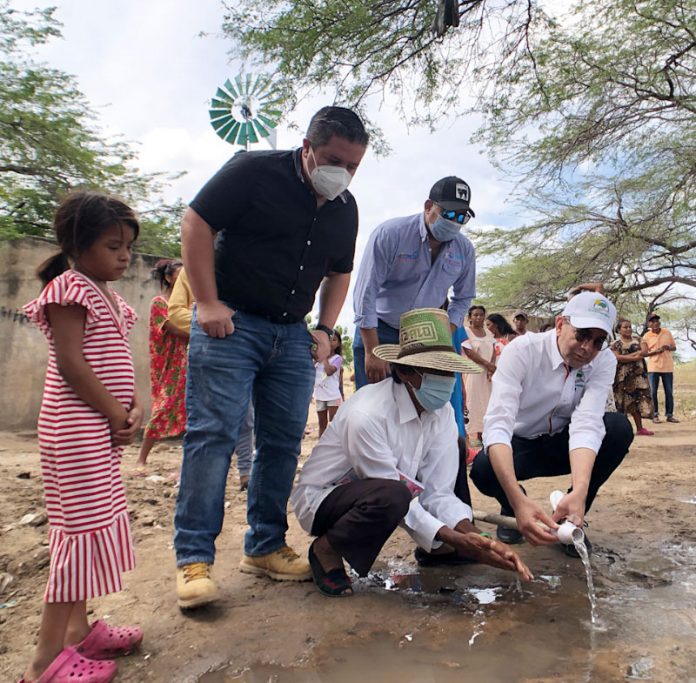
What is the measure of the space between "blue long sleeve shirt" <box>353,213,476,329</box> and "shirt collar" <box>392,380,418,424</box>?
0.78m

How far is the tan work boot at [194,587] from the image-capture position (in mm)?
2098

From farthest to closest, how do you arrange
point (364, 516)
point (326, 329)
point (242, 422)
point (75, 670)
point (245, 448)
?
point (245, 448), point (326, 329), point (242, 422), point (364, 516), point (75, 670)

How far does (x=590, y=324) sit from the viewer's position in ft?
8.52

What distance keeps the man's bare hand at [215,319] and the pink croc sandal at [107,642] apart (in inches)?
41.1

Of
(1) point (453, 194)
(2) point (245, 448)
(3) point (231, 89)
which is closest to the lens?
(1) point (453, 194)

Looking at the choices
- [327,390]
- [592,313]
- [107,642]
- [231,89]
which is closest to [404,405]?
[592,313]

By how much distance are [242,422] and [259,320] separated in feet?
1.39

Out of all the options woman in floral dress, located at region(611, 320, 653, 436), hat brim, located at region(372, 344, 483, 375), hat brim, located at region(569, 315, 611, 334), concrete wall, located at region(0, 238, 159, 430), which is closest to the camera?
hat brim, located at region(372, 344, 483, 375)

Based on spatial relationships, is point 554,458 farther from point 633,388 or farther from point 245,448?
point 633,388

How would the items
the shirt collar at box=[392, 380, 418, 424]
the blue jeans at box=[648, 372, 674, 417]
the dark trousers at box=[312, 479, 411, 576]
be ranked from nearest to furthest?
the dark trousers at box=[312, 479, 411, 576]
the shirt collar at box=[392, 380, 418, 424]
the blue jeans at box=[648, 372, 674, 417]

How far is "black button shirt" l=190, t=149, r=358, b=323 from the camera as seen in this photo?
7.57 ft

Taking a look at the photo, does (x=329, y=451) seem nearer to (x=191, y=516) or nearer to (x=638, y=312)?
(x=191, y=516)

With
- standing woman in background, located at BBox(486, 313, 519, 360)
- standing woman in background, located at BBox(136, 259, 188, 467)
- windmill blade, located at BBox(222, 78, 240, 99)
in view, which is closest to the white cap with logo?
standing woman in background, located at BBox(136, 259, 188, 467)

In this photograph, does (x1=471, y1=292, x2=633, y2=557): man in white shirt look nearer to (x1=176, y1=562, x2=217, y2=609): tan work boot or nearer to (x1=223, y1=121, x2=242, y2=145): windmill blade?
(x1=176, y1=562, x2=217, y2=609): tan work boot
